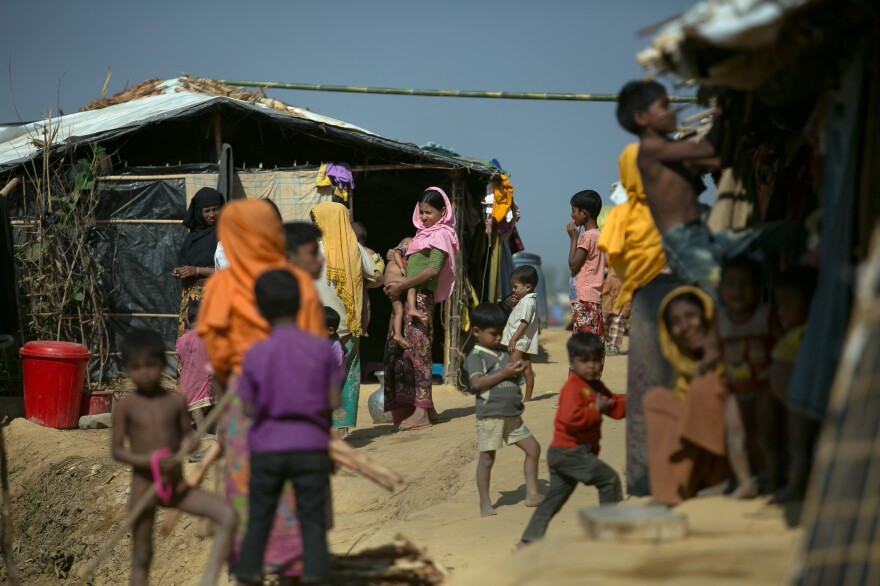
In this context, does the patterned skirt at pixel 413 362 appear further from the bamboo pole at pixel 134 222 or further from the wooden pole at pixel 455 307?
the bamboo pole at pixel 134 222

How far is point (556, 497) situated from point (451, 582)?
2.86ft

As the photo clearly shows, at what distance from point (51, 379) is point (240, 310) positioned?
6575mm

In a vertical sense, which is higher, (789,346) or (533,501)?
(789,346)

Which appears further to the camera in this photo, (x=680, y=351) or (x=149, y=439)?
(x=680, y=351)

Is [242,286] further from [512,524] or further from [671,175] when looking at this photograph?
[512,524]

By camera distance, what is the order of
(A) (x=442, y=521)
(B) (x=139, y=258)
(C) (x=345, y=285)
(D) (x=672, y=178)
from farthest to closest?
(B) (x=139, y=258) < (C) (x=345, y=285) < (A) (x=442, y=521) < (D) (x=672, y=178)

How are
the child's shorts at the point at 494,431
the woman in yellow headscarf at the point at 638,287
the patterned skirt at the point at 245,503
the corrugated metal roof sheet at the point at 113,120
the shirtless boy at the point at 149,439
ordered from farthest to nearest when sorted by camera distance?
the corrugated metal roof sheet at the point at 113,120 < the child's shorts at the point at 494,431 < the woman in yellow headscarf at the point at 638,287 < the shirtless boy at the point at 149,439 < the patterned skirt at the point at 245,503

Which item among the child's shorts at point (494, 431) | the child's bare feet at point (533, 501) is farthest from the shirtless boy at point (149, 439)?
the child's bare feet at point (533, 501)

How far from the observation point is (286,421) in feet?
13.8

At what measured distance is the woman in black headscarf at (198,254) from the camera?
9.59 metres

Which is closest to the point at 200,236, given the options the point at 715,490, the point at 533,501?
the point at 533,501

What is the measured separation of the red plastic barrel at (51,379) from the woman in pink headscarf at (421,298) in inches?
117

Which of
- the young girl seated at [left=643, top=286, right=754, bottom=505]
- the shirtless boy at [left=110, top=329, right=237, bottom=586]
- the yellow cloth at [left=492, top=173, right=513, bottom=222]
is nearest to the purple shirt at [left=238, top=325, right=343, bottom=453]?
the shirtless boy at [left=110, top=329, right=237, bottom=586]

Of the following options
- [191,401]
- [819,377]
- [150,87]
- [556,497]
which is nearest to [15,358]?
[191,401]
